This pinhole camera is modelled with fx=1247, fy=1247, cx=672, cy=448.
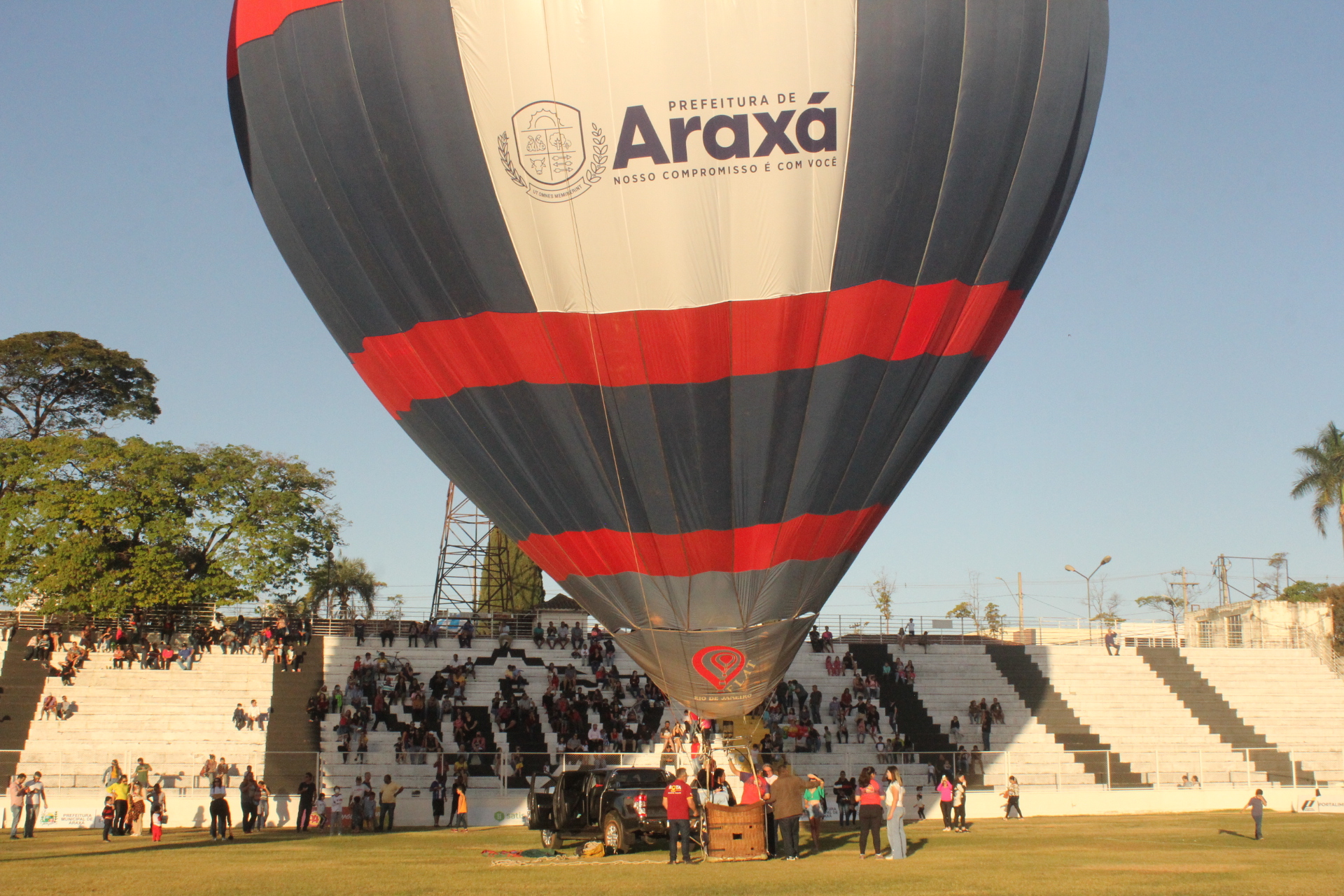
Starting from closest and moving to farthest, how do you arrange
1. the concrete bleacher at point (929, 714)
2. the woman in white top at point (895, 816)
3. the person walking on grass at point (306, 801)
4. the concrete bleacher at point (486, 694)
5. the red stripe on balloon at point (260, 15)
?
the red stripe on balloon at point (260, 15) → the woman in white top at point (895, 816) → the person walking on grass at point (306, 801) → the concrete bleacher at point (486, 694) → the concrete bleacher at point (929, 714)

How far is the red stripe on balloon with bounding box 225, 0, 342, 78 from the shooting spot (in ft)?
44.4

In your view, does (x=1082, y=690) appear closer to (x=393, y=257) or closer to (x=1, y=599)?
(x=393, y=257)

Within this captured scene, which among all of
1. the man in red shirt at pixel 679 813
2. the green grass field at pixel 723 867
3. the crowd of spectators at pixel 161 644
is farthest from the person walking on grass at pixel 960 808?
the crowd of spectators at pixel 161 644

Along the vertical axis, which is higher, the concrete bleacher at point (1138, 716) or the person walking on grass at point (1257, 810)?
the concrete bleacher at point (1138, 716)

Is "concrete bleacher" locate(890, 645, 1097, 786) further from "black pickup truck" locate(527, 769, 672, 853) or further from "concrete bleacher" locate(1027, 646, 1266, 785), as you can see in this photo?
"black pickup truck" locate(527, 769, 672, 853)

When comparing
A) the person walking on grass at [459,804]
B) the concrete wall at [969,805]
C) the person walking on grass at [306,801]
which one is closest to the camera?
the person walking on grass at [459,804]

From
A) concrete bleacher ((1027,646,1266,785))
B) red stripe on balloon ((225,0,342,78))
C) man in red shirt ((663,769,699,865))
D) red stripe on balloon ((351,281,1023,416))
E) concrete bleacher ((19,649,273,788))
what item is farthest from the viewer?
concrete bleacher ((1027,646,1266,785))

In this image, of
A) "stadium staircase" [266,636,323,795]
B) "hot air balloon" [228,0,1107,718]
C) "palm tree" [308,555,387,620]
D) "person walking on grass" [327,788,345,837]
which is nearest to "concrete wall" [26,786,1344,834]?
"stadium staircase" [266,636,323,795]

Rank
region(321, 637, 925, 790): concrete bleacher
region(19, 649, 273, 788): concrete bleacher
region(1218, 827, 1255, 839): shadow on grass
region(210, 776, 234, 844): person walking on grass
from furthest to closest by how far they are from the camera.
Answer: region(19, 649, 273, 788): concrete bleacher → region(321, 637, 925, 790): concrete bleacher → region(210, 776, 234, 844): person walking on grass → region(1218, 827, 1255, 839): shadow on grass

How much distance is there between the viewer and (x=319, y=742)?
96.8 feet

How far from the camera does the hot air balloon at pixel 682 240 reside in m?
12.4

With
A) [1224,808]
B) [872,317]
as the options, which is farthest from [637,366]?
[1224,808]

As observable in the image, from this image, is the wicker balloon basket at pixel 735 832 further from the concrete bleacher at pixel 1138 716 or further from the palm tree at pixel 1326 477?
the palm tree at pixel 1326 477

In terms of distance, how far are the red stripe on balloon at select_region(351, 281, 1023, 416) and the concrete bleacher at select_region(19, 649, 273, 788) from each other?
17.5m
